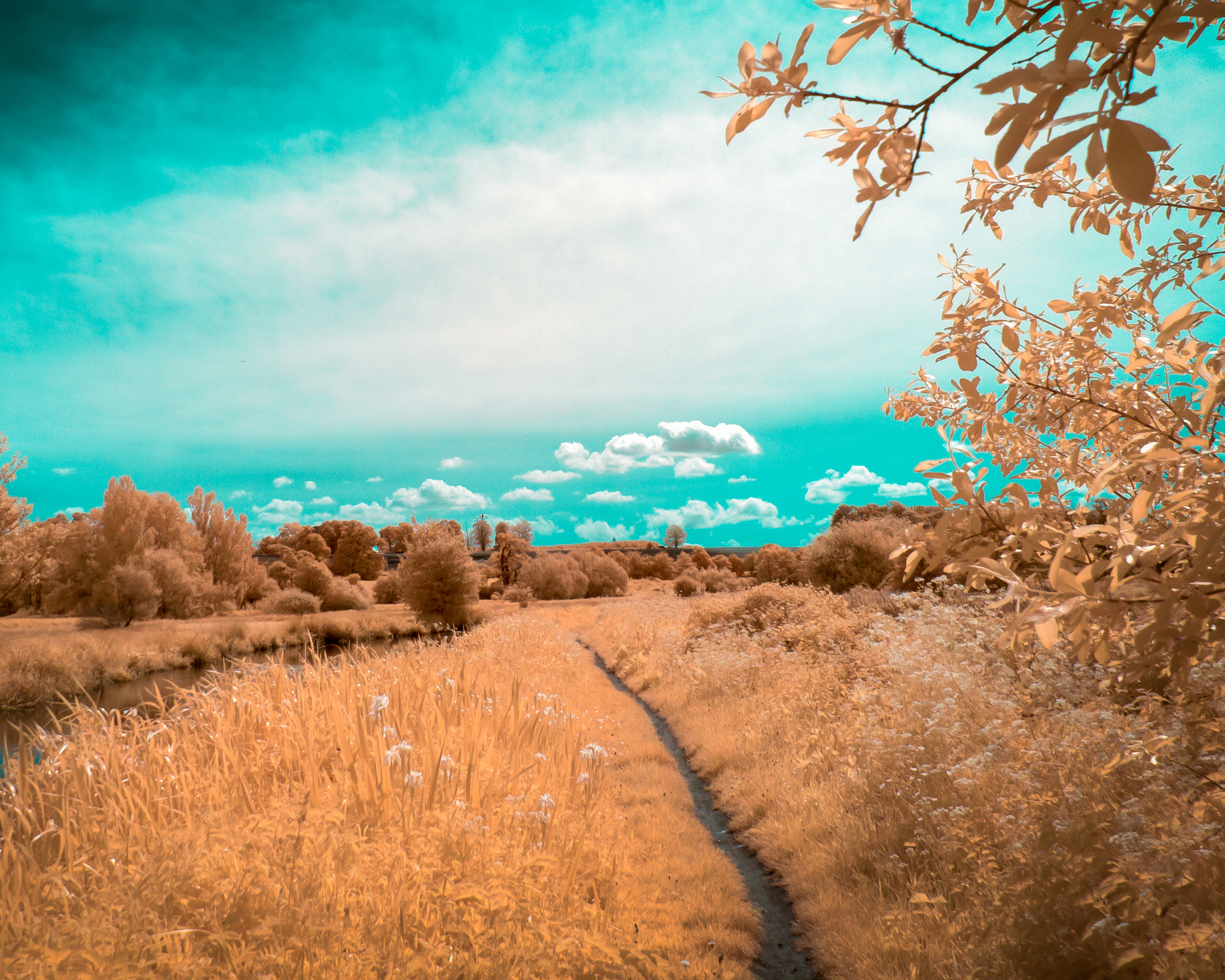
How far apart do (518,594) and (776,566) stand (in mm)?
20724

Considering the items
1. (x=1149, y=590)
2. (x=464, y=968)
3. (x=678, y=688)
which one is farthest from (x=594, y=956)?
(x=678, y=688)

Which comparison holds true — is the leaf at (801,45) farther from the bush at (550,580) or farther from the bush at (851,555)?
the bush at (550,580)

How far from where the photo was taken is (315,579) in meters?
41.6

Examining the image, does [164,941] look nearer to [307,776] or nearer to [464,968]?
[464,968]

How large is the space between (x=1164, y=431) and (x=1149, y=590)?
104 centimetres

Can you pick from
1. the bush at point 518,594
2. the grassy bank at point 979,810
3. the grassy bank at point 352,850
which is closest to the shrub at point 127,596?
the bush at point 518,594

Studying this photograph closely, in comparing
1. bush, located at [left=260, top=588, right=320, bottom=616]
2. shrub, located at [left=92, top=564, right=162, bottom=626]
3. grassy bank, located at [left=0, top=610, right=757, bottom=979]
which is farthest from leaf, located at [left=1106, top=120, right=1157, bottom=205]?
bush, located at [left=260, top=588, right=320, bottom=616]

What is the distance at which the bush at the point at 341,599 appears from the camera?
1612 inches

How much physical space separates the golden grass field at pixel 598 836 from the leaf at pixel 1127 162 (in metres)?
2.70

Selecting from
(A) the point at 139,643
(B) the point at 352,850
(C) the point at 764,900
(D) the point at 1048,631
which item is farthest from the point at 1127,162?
(A) the point at 139,643

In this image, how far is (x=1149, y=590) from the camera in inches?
61.8

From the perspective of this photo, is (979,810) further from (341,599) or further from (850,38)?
(341,599)

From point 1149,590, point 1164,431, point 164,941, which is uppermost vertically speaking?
point 1164,431

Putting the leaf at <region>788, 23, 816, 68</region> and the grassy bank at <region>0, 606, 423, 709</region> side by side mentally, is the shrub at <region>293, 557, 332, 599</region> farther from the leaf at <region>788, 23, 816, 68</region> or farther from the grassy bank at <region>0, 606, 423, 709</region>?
the leaf at <region>788, 23, 816, 68</region>
